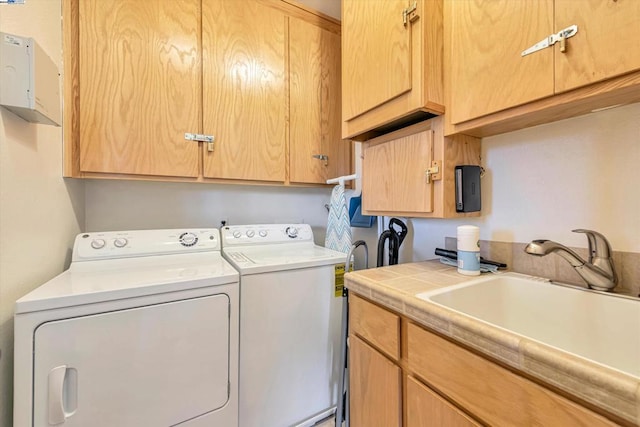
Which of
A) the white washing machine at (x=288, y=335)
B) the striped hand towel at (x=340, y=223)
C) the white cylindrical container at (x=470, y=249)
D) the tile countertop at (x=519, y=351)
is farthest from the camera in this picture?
the striped hand towel at (x=340, y=223)

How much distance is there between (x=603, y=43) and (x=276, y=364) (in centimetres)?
168

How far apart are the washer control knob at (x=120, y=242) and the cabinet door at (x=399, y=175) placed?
134 cm

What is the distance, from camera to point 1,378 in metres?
0.84

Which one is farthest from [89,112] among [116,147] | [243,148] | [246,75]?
[246,75]

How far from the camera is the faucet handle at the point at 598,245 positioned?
782 millimetres

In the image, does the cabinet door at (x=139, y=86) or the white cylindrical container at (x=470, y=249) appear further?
the cabinet door at (x=139, y=86)

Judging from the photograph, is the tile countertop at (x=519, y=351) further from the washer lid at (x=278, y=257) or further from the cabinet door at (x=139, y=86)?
the cabinet door at (x=139, y=86)

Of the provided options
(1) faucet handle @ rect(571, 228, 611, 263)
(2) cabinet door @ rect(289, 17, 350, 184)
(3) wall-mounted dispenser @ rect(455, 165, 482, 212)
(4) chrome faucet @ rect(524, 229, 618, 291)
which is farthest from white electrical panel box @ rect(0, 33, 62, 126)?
(1) faucet handle @ rect(571, 228, 611, 263)

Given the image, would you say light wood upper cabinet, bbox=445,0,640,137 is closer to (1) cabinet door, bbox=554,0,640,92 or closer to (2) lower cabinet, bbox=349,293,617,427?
(1) cabinet door, bbox=554,0,640,92

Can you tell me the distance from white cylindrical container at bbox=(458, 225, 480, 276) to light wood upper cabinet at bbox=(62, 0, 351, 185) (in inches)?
45.8

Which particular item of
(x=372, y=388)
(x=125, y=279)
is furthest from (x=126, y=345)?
(x=372, y=388)

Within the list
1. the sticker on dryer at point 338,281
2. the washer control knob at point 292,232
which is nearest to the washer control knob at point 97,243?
the washer control knob at point 292,232

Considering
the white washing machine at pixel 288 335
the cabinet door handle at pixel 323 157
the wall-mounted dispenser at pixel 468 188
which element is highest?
the cabinet door handle at pixel 323 157

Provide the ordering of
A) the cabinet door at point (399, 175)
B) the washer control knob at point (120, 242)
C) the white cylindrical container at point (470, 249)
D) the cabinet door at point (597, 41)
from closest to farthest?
the cabinet door at point (597, 41) < the white cylindrical container at point (470, 249) < the cabinet door at point (399, 175) < the washer control knob at point (120, 242)
